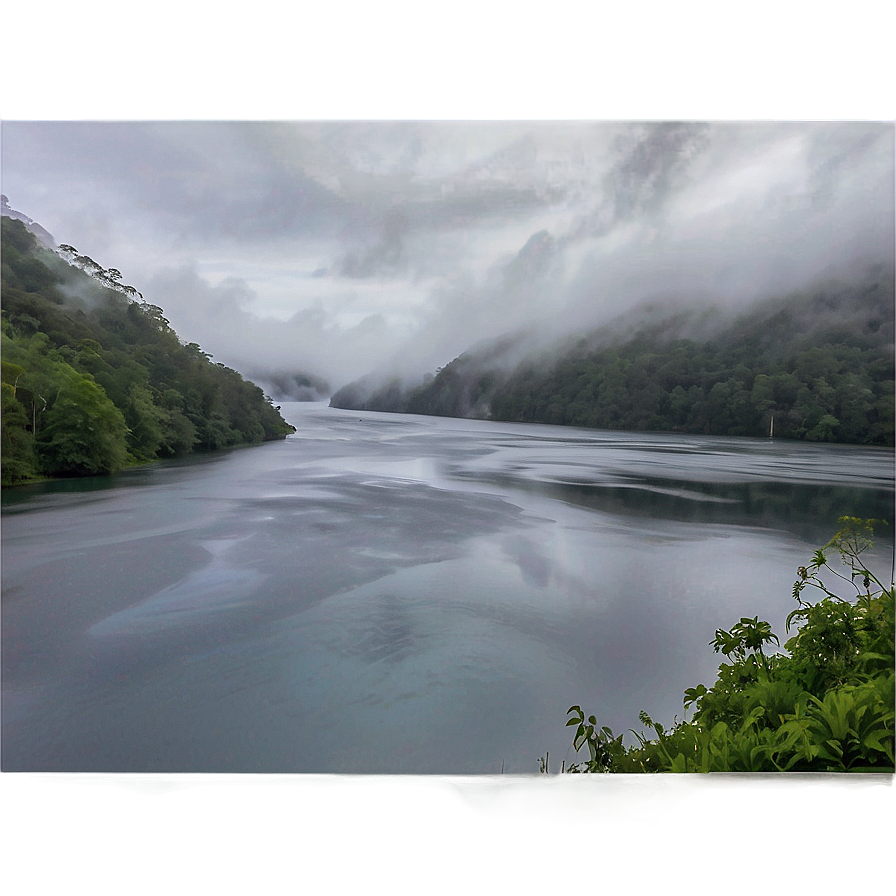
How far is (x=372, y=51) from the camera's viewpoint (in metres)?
2.13

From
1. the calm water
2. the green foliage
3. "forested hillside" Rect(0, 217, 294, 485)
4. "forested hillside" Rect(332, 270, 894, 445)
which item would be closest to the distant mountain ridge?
"forested hillside" Rect(0, 217, 294, 485)

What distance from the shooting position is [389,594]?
243cm

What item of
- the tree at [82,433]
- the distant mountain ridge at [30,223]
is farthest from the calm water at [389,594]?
the distant mountain ridge at [30,223]

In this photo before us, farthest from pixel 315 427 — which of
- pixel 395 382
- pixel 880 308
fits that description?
pixel 880 308

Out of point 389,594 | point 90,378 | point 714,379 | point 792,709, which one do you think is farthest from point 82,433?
point 792,709

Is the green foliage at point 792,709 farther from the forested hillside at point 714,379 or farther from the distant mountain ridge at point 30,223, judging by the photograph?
the distant mountain ridge at point 30,223

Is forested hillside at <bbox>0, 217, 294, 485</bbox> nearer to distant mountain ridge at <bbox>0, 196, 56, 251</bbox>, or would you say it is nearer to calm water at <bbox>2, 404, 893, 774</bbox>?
distant mountain ridge at <bbox>0, 196, 56, 251</bbox>

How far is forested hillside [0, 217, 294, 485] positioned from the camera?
236 centimetres

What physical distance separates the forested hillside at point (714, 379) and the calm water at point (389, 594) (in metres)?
0.12

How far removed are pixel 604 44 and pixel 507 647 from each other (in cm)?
227

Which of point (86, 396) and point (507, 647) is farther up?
point (86, 396)

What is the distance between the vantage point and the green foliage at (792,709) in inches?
72.8

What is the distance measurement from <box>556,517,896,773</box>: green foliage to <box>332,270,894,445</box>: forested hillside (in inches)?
23.3

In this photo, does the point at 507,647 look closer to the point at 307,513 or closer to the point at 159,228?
the point at 307,513
